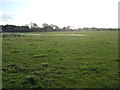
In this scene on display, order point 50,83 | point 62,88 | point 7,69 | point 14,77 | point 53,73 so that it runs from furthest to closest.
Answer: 1. point 7,69
2. point 53,73
3. point 14,77
4. point 50,83
5. point 62,88

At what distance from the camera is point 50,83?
820cm

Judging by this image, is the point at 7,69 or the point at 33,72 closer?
the point at 33,72

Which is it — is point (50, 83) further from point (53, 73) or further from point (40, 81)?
point (53, 73)

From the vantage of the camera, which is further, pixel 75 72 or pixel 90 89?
pixel 75 72

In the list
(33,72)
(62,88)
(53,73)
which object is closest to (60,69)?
(53,73)

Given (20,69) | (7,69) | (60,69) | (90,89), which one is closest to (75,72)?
(60,69)

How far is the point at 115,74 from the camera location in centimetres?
1007

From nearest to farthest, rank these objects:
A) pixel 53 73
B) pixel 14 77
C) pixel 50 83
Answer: pixel 50 83 → pixel 14 77 → pixel 53 73

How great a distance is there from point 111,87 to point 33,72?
5.73 m

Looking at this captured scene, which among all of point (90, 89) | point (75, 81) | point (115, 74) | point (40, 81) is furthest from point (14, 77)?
point (115, 74)

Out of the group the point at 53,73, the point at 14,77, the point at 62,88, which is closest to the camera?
the point at 62,88

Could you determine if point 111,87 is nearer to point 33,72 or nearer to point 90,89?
point 90,89

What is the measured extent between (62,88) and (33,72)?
3.31 meters

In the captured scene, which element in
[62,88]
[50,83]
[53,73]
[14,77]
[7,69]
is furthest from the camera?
[7,69]
